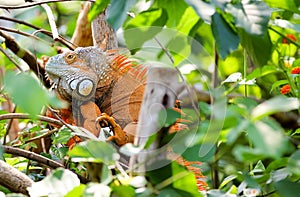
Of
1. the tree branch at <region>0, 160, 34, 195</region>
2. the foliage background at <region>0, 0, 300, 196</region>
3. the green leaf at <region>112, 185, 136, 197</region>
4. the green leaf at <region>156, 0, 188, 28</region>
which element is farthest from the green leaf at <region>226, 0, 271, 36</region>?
the tree branch at <region>0, 160, 34, 195</region>

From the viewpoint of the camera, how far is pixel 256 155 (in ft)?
2.07

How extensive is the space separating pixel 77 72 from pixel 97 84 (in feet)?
0.17

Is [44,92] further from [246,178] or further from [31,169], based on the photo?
[31,169]

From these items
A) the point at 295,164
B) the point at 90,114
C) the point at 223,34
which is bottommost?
the point at 90,114

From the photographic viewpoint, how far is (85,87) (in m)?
1.22

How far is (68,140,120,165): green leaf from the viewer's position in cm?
70

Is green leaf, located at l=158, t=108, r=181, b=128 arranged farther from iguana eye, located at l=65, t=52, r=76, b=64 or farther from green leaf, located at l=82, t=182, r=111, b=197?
iguana eye, located at l=65, t=52, r=76, b=64

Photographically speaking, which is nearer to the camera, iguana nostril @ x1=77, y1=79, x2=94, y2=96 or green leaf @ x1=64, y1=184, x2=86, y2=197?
green leaf @ x1=64, y1=184, x2=86, y2=197

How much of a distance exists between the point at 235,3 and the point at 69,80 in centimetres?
53

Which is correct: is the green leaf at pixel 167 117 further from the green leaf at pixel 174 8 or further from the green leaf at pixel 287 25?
the green leaf at pixel 287 25

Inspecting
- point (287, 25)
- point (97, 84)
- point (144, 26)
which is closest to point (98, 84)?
point (97, 84)

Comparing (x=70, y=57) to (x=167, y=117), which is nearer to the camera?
(x=167, y=117)

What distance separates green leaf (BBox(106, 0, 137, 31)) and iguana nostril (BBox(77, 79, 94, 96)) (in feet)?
1.49

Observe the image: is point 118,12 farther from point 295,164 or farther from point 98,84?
point 98,84
